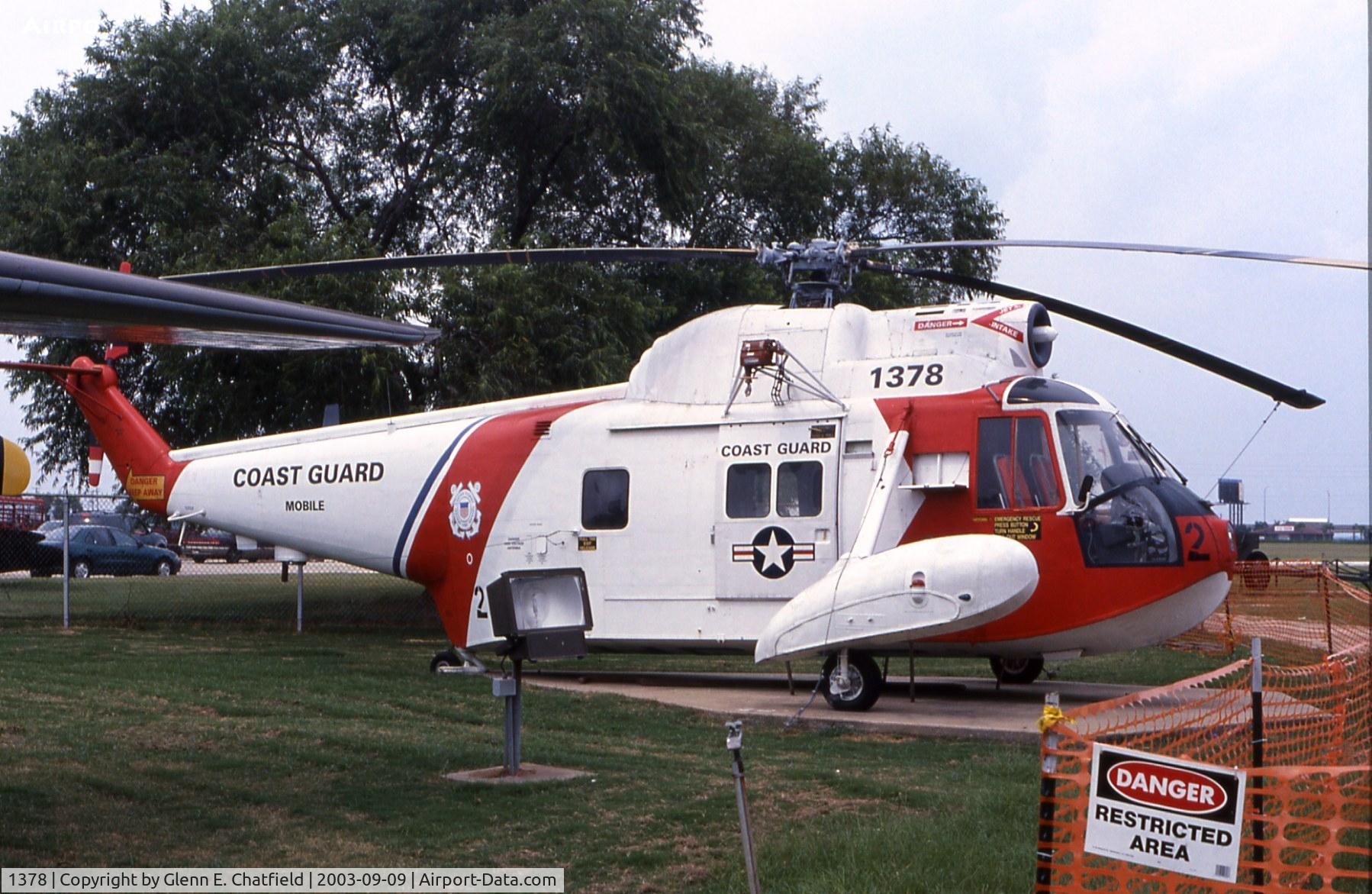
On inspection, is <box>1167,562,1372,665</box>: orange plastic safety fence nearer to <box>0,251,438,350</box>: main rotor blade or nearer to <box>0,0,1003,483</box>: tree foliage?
<box>0,0,1003,483</box>: tree foliage

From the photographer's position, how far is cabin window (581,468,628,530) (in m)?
14.3

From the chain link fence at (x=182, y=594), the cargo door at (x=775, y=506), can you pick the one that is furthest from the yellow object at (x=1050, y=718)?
the chain link fence at (x=182, y=594)

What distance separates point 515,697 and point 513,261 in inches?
185

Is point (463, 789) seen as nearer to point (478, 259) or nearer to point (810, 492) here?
point (478, 259)

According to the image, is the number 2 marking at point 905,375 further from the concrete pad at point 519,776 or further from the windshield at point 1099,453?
the concrete pad at point 519,776

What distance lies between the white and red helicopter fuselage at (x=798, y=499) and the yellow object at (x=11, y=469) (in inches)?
209

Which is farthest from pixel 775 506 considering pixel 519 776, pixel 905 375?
pixel 519 776

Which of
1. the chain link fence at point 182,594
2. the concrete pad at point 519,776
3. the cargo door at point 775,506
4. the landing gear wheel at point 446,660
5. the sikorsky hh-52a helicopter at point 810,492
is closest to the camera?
the concrete pad at point 519,776

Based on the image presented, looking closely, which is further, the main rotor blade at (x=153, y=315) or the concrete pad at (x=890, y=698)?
the concrete pad at (x=890, y=698)

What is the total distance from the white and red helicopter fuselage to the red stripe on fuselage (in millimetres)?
25

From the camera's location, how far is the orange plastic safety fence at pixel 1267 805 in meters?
4.77

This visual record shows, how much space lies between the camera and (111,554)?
35.4 m

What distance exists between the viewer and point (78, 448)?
2308cm

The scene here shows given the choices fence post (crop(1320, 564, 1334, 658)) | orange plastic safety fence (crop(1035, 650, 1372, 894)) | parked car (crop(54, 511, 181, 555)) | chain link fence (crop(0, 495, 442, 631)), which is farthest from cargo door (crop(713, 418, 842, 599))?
parked car (crop(54, 511, 181, 555))
